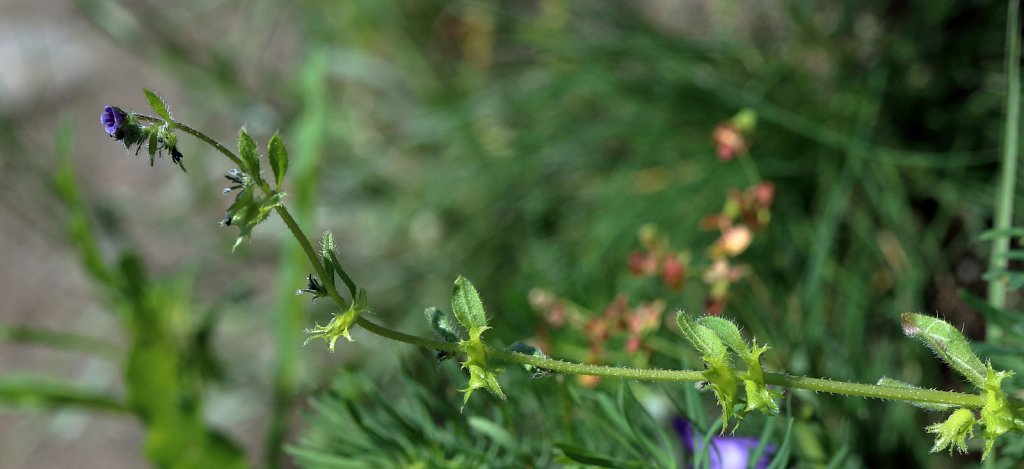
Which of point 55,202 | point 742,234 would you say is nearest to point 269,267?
point 55,202

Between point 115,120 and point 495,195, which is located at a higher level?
point 495,195

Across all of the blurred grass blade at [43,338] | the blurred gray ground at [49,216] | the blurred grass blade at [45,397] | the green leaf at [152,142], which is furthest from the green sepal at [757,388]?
the blurred gray ground at [49,216]

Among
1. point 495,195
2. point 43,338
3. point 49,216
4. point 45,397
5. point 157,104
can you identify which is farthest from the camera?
point 49,216

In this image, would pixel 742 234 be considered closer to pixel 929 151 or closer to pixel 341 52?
pixel 929 151

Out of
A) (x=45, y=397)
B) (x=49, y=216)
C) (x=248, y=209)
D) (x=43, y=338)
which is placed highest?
(x=49, y=216)

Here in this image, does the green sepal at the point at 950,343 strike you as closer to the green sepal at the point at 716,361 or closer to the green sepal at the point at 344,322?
the green sepal at the point at 716,361

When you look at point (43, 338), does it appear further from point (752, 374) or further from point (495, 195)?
point (752, 374)

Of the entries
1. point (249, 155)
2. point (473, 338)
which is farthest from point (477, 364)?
point (249, 155)
